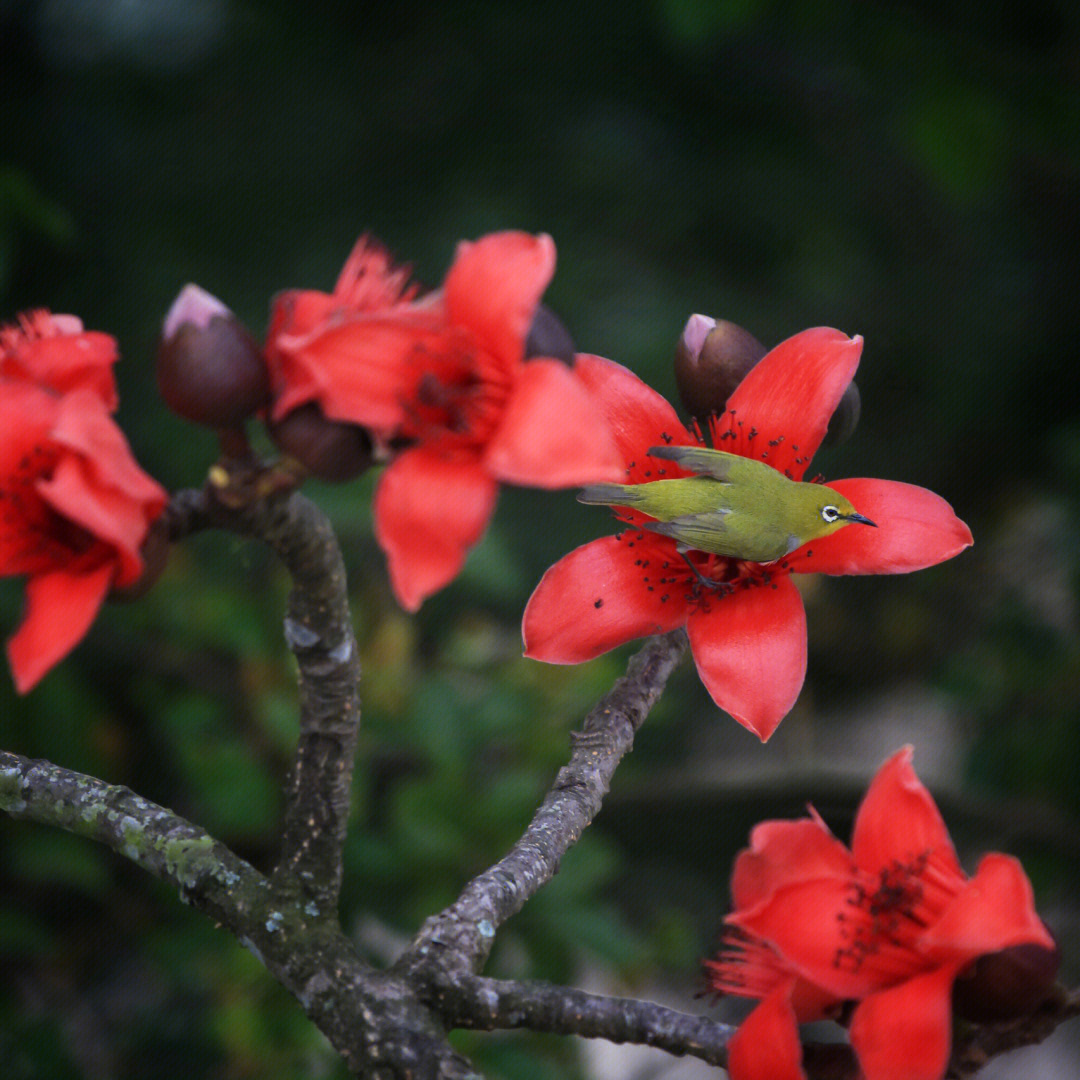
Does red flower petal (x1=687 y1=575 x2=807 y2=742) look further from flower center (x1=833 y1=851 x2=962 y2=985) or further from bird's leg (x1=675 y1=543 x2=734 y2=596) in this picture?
flower center (x1=833 y1=851 x2=962 y2=985)

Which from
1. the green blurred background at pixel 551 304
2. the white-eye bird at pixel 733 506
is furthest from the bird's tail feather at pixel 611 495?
the green blurred background at pixel 551 304

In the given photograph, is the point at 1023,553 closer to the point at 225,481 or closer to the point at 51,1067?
the point at 51,1067

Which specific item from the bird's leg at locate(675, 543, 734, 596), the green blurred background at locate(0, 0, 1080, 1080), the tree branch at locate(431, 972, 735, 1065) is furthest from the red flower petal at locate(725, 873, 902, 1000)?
the green blurred background at locate(0, 0, 1080, 1080)

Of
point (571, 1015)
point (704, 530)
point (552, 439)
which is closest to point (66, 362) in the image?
point (552, 439)

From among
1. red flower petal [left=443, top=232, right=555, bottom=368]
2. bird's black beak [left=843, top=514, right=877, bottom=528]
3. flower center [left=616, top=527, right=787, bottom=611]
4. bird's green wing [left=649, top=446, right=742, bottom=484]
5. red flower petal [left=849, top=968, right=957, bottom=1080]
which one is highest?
red flower petal [left=443, top=232, right=555, bottom=368]

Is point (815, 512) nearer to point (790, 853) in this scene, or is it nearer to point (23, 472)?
point (790, 853)

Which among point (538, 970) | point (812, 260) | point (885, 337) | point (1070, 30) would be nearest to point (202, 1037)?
point (538, 970)
